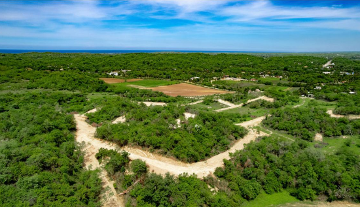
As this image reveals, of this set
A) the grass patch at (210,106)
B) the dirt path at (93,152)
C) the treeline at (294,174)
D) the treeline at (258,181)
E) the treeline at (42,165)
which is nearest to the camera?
the treeline at (42,165)

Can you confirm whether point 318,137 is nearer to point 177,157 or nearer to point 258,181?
point 258,181

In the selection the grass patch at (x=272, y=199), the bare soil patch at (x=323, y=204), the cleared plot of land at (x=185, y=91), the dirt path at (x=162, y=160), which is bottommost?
the bare soil patch at (x=323, y=204)

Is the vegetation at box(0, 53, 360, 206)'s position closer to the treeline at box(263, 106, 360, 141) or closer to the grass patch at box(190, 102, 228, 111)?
the treeline at box(263, 106, 360, 141)

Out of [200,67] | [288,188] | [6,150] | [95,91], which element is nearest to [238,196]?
[288,188]

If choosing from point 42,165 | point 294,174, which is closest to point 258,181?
point 294,174

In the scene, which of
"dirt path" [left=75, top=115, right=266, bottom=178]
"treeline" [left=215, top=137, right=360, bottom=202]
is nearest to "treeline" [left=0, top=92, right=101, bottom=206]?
"dirt path" [left=75, top=115, right=266, bottom=178]

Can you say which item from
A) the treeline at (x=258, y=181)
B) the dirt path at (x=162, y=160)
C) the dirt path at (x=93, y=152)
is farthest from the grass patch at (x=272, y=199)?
the dirt path at (x=93, y=152)

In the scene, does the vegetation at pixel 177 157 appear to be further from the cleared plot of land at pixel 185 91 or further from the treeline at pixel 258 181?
the cleared plot of land at pixel 185 91
